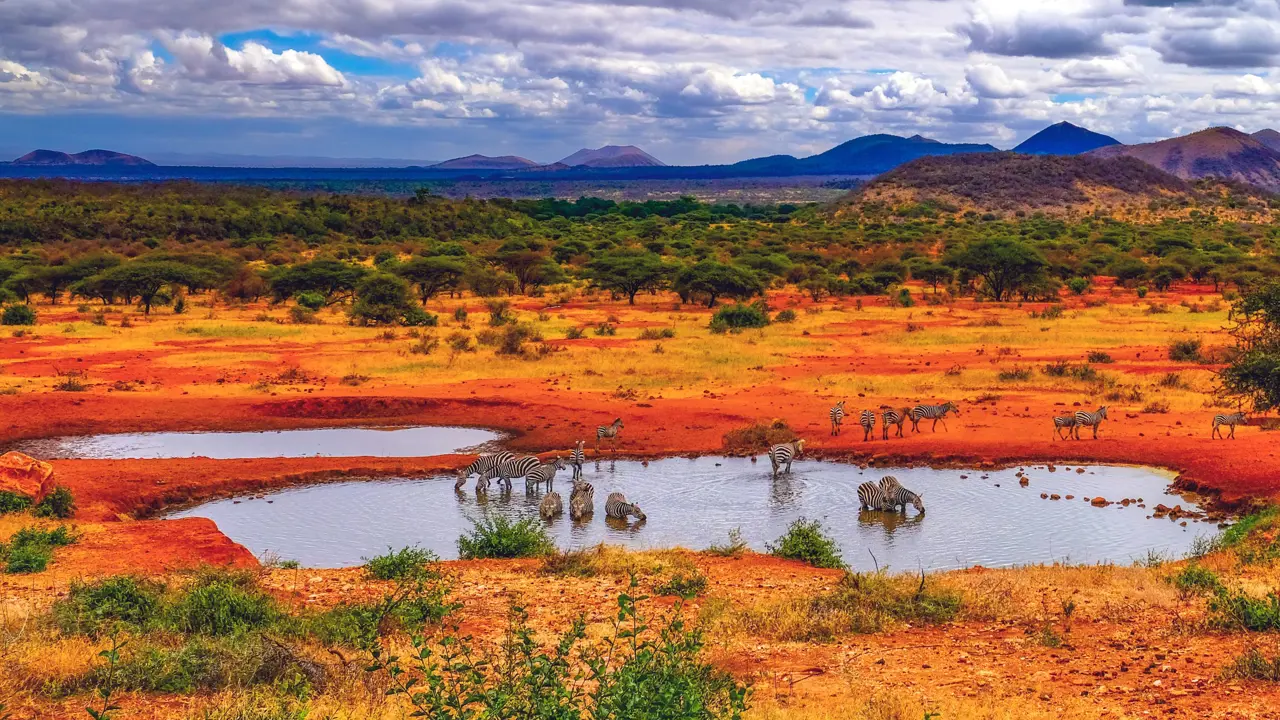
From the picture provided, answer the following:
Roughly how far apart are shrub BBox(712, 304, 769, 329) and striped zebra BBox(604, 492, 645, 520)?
21.5 m

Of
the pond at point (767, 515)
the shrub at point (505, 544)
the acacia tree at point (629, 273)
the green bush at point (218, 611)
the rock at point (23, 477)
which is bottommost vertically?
the pond at point (767, 515)

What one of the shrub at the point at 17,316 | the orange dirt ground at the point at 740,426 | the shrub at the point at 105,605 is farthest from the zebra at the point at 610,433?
the shrub at the point at 17,316

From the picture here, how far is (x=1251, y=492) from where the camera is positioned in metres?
16.5

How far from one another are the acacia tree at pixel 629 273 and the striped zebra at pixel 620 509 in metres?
33.2

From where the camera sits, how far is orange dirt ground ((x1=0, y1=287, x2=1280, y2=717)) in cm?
888

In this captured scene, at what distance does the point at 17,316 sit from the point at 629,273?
23.6 meters

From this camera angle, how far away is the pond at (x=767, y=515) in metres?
14.9

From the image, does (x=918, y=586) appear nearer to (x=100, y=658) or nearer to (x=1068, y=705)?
(x=1068, y=705)

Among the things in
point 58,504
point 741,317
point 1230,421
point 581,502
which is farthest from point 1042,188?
point 58,504

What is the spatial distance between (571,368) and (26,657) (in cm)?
2160

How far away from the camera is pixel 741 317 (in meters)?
38.4

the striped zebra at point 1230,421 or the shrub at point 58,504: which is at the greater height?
the striped zebra at point 1230,421

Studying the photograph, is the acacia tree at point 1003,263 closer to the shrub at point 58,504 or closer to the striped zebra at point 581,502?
the striped zebra at point 581,502

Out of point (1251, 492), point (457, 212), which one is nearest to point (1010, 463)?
point (1251, 492)
